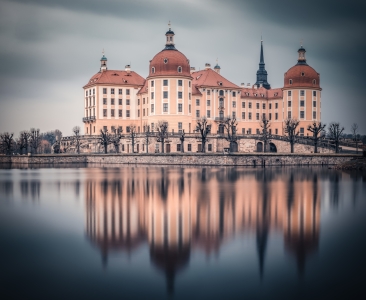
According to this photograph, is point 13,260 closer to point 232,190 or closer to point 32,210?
point 32,210

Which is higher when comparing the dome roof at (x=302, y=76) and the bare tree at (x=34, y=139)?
the dome roof at (x=302, y=76)

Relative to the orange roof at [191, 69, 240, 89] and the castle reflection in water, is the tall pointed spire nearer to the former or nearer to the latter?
the orange roof at [191, 69, 240, 89]

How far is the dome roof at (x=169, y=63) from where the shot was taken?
70750 mm

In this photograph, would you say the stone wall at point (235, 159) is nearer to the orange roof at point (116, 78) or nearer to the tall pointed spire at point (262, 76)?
the orange roof at point (116, 78)

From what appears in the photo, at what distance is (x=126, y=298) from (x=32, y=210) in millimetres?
13680

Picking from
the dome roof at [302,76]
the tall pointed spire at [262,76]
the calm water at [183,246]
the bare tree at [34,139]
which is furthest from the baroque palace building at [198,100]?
the calm water at [183,246]

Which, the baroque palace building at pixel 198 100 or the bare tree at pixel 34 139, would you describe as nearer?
the baroque palace building at pixel 198 100

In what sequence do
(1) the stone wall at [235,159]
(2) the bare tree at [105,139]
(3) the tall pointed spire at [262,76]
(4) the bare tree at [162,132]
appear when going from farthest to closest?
1. (3) the tall pointed spire at [262,76]
2. (2) the bare tree at [105,139]
3. (4) the bare tree at [162,132]
4. (1) the stone wall at [235,159]

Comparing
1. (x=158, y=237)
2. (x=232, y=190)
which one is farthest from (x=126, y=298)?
(x=232, y=190)

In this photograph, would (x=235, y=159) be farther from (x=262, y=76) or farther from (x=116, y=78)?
(x=262, y=76)

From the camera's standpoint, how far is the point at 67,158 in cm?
7031

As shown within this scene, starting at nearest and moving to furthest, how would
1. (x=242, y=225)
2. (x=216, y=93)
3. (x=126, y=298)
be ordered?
(x=126, y=298) < (x=242, y=225) < (x=216, y=93)

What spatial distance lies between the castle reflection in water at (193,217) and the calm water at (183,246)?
1.7 inches

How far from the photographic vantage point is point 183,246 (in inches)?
619
